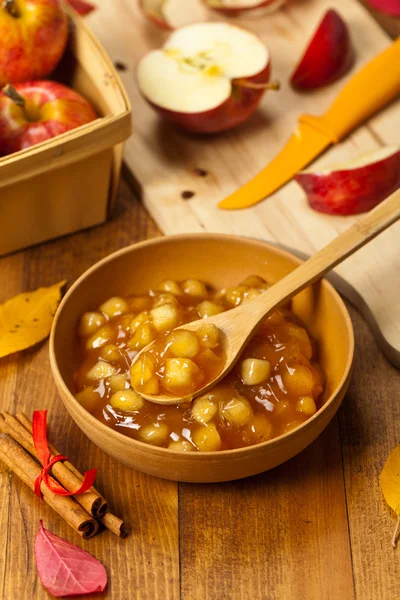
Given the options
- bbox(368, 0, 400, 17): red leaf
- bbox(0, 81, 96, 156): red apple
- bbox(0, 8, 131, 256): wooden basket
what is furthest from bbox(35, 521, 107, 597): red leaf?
bbox(368, 0, 400, 17): red leaf

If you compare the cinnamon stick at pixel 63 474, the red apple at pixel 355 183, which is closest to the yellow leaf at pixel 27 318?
the cinnamon stick at pixel 63 474

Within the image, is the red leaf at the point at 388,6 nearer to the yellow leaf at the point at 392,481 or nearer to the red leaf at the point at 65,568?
the yellow leaf at the point at 392,481

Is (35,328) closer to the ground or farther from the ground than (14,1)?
closer to the ground

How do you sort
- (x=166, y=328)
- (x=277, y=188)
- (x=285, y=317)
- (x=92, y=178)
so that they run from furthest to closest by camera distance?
(x=277, y=188)
(x=92, y=178)
(x=285, y=317)
(x=166, y=328)

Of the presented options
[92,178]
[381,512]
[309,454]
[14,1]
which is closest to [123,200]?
[92,178]

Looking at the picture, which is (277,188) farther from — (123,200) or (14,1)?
(14,1)

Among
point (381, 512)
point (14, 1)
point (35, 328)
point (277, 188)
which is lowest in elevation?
point (381, 512)
